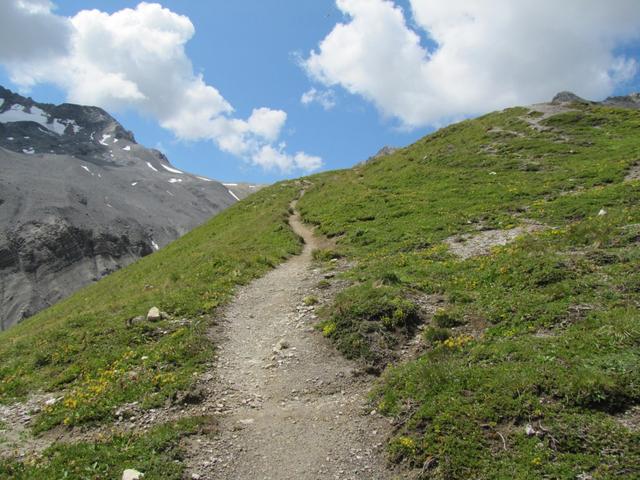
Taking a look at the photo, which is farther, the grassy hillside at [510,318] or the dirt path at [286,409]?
the dirt path at [286,409]

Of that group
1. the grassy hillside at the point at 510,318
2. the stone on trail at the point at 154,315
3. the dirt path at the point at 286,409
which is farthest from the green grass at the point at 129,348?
the grassy hillside at the point at 510,318

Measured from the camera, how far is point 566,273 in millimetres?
17859

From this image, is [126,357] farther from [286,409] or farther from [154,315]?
[286,409]

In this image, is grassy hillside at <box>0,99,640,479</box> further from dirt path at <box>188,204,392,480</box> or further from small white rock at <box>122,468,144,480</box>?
dirt path at <box>188,204,392,480</box>

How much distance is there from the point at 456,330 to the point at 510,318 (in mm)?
1887

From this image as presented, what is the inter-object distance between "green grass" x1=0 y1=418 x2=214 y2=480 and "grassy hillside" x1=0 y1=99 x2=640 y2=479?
0.06 meters

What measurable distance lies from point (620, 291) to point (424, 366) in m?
7.40

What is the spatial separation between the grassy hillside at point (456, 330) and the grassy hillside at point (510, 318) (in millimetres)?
56

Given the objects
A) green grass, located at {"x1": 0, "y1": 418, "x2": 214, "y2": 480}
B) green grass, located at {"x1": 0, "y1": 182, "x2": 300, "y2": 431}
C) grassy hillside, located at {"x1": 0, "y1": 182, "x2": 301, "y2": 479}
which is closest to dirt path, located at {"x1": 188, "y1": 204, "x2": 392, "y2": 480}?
green grass, located at {"x1": 0, "y1": 418, "x2": 214, "y2": 480}

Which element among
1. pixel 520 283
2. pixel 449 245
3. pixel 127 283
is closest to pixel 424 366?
pixel 520 283

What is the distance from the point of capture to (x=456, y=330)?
55.0ft

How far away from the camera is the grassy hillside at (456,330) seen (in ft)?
35.4

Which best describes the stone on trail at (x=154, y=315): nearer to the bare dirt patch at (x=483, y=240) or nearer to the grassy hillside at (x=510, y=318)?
the grassy hillside at (x=510, y=318)

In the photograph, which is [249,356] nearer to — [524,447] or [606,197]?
[524,447]
